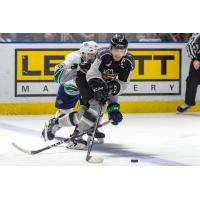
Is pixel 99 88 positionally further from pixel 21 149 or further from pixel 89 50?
pixel 21 149

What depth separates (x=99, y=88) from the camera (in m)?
5.30

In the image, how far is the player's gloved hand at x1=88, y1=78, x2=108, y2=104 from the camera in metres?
5.30

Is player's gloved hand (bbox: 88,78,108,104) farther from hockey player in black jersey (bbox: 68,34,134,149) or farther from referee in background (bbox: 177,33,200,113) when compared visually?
referee in background (bbox: 177,33,200,113)

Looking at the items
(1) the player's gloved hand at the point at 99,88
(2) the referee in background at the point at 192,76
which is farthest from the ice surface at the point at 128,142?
(1) the player's gloved hand at the point at 99,88

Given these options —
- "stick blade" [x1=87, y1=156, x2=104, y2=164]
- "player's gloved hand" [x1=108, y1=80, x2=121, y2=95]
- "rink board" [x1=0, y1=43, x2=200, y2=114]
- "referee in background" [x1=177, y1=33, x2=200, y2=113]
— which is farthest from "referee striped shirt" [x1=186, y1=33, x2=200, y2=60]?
"stick blade" [x1=87, y1=156, x2=104, y2=164]

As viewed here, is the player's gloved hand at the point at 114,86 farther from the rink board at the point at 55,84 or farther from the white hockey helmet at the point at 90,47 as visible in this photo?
the rink board at the point at 55,84

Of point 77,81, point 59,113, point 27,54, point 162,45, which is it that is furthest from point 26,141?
point 162,45

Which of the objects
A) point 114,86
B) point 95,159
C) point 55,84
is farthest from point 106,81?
point 55,84

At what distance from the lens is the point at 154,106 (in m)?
8.49

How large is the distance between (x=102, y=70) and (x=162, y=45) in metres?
3.27

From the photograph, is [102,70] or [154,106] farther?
[154,106]

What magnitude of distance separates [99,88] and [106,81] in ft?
0.56

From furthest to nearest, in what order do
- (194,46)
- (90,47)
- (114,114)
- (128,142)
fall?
(194,46) < (128,142) < (90,47) < (114,114)

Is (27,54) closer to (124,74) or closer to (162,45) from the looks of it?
(162,45)
